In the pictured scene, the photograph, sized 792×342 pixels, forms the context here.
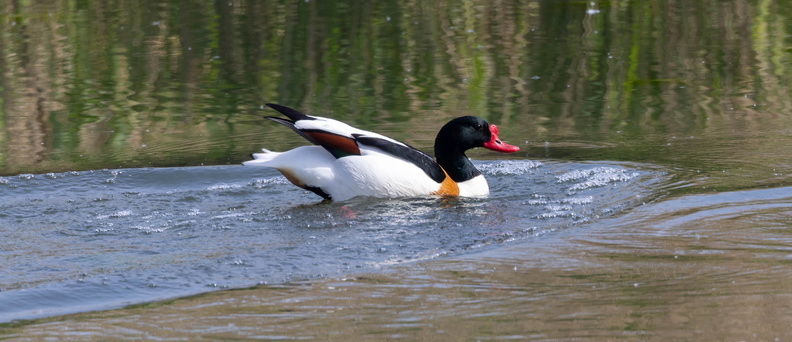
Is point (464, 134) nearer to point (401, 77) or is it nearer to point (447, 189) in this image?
point (447, 189)

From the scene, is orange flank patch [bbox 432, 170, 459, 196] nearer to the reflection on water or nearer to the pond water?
the pond water

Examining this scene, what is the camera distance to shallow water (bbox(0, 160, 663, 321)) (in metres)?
5.12

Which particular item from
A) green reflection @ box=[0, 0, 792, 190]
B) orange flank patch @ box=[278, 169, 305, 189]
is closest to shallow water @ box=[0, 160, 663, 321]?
orange flank patch @ box=[278, 169, 305, 189]

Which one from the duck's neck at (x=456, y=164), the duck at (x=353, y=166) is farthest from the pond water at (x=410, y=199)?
the duck's neck at (x=456, y=164)

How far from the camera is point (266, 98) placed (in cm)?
1060

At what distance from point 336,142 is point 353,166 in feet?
0.65

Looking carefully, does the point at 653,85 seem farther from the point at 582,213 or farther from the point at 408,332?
the point at 408,332

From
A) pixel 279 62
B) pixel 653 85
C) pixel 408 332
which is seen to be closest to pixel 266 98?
pixel 279 62

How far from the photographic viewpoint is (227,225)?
637 centimetres

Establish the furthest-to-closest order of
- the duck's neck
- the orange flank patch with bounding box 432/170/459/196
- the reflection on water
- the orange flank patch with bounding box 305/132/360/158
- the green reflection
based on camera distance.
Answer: the green reflection
the duck's neck
the orange flank patch with bounding box 432/170/459/196
the orange flank patch with bounding box 305/132/360/158
the reflection on water

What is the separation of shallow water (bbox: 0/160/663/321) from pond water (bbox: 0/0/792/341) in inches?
1.0

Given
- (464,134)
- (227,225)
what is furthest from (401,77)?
(227,225)

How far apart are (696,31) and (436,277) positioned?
359 inches

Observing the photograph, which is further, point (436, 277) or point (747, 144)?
point (747, 144)
